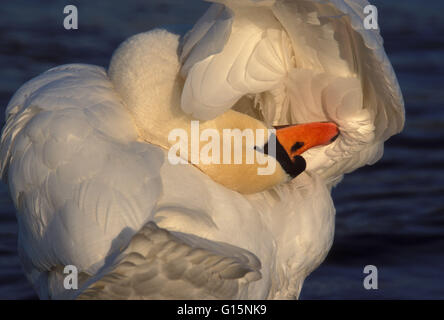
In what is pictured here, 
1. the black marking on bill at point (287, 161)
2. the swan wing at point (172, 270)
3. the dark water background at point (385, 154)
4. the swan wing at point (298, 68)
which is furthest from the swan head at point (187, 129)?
the dark water background at point (385, 154)

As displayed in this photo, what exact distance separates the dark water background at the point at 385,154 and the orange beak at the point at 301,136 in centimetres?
146

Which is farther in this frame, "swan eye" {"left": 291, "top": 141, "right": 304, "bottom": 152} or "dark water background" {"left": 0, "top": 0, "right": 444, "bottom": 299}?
"dark water background" {"left": 0, "top": 0, "right": 444, "bottom": 299}

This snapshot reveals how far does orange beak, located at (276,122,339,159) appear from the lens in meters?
3.71

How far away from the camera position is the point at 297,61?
12.0ft

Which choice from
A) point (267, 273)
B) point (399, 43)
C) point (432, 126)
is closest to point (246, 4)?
point (267, 273)

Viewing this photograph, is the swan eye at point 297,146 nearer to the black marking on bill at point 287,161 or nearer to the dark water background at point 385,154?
the black marking on bill at point 287,161

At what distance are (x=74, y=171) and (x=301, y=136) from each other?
0.99 m

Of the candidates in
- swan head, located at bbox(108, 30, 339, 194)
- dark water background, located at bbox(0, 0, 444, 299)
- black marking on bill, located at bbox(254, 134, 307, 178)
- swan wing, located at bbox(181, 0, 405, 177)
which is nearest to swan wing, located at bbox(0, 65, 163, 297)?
A: swan head, located at bbox(108, 30, 339, 194)

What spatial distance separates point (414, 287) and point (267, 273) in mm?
1666

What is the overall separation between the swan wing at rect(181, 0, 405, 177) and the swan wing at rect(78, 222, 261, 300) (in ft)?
1.84

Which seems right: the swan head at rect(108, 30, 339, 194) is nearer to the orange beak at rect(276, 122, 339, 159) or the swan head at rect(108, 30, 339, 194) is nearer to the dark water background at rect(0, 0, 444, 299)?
the orange beak at rect(276, 122, 339, 159)

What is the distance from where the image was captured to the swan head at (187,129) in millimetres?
3545

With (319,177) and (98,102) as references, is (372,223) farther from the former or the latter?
(98,102)

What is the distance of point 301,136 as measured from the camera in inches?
147
